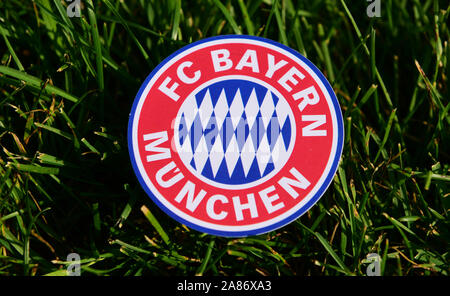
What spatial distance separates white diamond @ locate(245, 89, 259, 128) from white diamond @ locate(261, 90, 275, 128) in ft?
0.09

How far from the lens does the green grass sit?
69.9 inches

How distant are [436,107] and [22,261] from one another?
1.80 metres

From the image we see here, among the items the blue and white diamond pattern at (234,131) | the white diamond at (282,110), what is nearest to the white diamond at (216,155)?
the blue and white diamond pattern at (234,131)

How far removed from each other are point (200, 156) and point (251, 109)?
260mm

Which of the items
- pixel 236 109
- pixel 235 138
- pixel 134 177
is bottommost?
pixel 134 177

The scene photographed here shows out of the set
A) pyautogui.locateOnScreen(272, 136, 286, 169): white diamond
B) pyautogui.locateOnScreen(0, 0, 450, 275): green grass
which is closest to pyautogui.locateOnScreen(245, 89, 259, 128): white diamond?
pyautogui.locateOnScreen(272, 136, 286, 169): white diamond

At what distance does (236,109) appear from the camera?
1752 millimetres

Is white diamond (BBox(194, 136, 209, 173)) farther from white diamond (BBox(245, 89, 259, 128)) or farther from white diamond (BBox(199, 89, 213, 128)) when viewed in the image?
white diamond (BBox(245, 89, 259, 128))

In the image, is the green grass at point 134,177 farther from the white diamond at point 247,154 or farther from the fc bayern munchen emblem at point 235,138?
the white diamond at point 247,154

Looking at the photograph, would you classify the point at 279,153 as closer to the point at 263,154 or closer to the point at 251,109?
the point at 263,154

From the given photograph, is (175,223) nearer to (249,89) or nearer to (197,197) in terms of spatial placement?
(197,197)

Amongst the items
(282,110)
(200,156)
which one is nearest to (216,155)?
(200,156)

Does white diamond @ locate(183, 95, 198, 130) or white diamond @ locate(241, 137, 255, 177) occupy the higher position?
white diamond @ locate(183, 95, 198, 130)

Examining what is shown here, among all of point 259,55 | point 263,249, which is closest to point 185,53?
point 259,55
